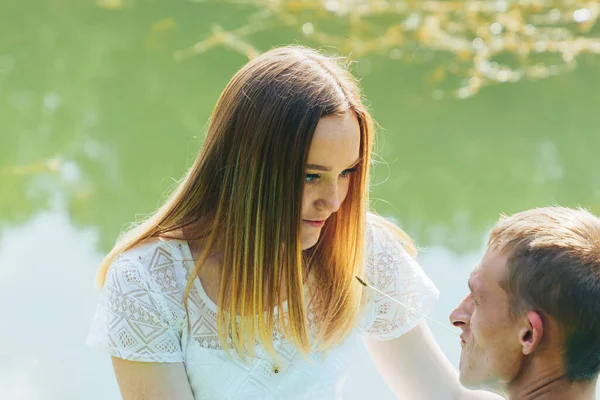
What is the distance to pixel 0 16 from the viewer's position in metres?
5.95

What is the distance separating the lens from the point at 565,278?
1529 mm

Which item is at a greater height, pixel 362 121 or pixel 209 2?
pixel 209 2

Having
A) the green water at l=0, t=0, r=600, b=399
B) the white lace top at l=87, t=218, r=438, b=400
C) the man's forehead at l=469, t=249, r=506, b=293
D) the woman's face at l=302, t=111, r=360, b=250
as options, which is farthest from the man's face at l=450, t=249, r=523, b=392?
the green water at l=0, t=0, r=600, b=399

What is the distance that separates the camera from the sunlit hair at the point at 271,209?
6.21 ft

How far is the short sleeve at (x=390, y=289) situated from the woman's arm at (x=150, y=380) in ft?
1.54

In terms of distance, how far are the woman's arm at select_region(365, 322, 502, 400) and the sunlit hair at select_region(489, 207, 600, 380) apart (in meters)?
0.69

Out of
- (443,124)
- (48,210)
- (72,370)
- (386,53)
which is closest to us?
(72,370)

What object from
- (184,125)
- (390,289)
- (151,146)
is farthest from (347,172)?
(184,125)

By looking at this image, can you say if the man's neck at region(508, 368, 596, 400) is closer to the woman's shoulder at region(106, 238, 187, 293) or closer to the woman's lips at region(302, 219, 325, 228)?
the woman's lips at region(302, 219, 325, 228)

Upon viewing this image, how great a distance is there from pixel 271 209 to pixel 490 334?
51cm

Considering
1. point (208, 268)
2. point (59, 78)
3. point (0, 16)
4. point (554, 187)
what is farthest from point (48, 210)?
point (208, 268)

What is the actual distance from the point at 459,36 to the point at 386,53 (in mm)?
438

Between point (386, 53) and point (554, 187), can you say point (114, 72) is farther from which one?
point (554, 187)

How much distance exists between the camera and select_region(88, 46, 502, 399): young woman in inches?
74.9
